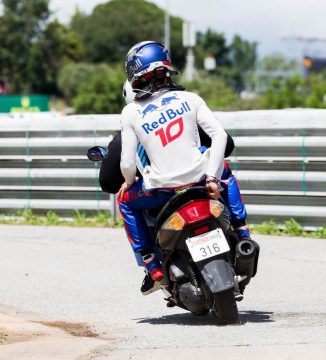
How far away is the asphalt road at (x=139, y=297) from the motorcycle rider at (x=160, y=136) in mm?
874

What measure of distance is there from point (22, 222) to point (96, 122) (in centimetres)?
153

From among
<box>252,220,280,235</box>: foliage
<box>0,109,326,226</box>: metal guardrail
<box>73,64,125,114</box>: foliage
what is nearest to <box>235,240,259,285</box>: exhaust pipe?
<box>0,109,326,226</box>: metal guardrail

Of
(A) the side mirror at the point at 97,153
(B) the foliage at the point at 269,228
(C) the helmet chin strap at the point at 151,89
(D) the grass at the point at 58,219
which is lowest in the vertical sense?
(D) the grass at the point at 58,219

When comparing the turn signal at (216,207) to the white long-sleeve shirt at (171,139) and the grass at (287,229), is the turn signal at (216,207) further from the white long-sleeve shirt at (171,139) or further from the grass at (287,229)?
the grass at (287,229)

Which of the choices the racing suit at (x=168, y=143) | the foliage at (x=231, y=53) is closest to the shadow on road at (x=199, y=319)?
the racing suit at (x=168, y=143)

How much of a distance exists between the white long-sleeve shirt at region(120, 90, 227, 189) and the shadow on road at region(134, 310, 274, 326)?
38.6 inches

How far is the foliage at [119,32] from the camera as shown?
143 meters

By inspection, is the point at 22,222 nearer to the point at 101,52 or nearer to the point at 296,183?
the point at 296,183

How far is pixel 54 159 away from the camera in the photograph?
13.4m

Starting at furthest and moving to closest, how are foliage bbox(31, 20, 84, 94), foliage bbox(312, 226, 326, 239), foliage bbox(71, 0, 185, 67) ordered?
foliage bbox(71, 0, 185, 67), foliage bbox(31, 20, 84, 94), foliage bbox(312, 226, 326, 239)

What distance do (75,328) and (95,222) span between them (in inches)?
221

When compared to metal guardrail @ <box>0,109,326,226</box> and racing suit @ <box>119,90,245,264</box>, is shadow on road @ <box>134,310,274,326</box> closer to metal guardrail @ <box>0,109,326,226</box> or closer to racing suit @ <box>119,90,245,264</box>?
racing suit @ <box>119,90,245,264</box>

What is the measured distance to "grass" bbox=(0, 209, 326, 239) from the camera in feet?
39.5

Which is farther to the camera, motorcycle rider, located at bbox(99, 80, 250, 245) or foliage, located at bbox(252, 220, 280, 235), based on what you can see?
foliage, located at bbox(252, 220, 280, 235)
